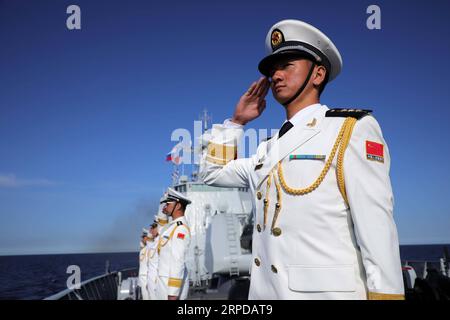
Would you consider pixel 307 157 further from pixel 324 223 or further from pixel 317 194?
pixel 324 223

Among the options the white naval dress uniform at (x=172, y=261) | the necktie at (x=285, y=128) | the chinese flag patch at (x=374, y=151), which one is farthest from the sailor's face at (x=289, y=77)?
the white naval dress uniform at (x=172, y=261)

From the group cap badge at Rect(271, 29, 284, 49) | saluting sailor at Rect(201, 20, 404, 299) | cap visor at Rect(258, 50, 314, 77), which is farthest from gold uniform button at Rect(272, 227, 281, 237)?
cap badge at Rect(271, 29, 284, 49)

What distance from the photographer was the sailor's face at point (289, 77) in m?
1.70

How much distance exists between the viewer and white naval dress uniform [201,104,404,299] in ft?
4.18

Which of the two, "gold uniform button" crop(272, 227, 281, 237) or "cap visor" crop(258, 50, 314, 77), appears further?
"cap visor" crop(258, 50, 314, 77)

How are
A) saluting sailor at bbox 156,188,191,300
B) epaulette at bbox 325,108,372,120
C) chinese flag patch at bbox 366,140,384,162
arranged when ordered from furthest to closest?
1. saluting sailor at bbox 156,188,191,300
2. epaulette at bbox 325,108,372,120
3. chinese flag patch at bbox 366,140,384,162

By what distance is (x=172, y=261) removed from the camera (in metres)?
5.22

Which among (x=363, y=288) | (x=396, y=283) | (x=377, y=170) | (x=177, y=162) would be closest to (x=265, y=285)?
(x=363, y=288)

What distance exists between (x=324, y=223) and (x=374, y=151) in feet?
1.25

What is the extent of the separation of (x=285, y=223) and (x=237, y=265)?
882cm

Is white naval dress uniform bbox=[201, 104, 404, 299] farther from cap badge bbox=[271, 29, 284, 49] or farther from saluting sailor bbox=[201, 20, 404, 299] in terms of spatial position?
cap badge bbox=[271, 29, 284, 49]

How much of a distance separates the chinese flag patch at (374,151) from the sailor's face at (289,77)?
468 millimetres
